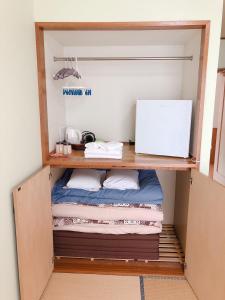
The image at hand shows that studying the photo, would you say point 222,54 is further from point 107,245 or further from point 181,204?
point 107,245

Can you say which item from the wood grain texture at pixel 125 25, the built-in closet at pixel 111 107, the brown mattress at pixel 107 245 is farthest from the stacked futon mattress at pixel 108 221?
the wood grain texture at pixel 125 25

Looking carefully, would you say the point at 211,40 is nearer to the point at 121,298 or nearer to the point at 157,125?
the point at 157,125

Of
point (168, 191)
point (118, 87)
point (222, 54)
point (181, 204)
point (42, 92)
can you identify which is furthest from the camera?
point (222, 54)

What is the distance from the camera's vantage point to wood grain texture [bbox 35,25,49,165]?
5.66ft

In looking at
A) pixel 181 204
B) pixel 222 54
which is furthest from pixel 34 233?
pixel 222 54

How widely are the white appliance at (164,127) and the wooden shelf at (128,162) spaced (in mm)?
80

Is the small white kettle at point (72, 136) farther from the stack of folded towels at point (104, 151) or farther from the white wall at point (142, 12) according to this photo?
the white wall at point (142, 12)

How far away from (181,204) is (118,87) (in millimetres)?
1380

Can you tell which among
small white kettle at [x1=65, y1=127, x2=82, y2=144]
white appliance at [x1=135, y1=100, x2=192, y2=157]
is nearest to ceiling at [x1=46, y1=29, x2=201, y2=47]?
white appliance at [x1=135, y1=100, x2=192, y2=157]

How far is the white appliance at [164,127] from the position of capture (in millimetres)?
1860

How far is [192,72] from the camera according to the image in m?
2.05

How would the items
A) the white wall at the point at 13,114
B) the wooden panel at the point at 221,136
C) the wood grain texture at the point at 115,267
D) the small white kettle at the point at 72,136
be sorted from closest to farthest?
the white wall at the point at 13,114
the wood grain texture at the point at 115,267
the small white kettle at the point at 72,136
the wooden panel at the point at 221,136

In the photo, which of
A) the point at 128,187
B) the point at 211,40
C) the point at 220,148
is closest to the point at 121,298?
the point at 128,187

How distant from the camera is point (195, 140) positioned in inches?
72.9
